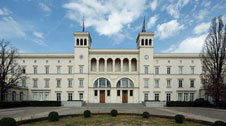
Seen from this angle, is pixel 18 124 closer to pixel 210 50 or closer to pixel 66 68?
pixel 66 68

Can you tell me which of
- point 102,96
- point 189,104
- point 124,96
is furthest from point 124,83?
point 189,104

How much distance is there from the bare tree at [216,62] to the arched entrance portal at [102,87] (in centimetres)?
2396

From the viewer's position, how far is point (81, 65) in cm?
3778

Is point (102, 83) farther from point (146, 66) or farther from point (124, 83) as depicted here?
point (146, 66)

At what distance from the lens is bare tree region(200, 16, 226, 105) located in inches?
1041

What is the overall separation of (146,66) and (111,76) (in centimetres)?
1072

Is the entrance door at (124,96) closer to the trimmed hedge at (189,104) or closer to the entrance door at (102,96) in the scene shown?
the entrance door at (102,96)

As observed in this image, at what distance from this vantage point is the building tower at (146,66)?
37.0 metres

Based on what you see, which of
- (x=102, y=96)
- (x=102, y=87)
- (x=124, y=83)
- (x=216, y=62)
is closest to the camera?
(x=216, y=62)

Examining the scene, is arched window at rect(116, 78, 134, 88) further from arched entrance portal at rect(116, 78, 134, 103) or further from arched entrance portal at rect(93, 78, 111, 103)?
arched entrance portal at rect(93, 78, 111, 103)

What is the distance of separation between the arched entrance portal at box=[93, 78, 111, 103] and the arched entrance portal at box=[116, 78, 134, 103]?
116 inches

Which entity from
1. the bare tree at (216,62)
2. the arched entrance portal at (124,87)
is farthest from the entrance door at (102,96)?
the bare tree at (216,62)

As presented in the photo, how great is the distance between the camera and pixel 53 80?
37969 mm

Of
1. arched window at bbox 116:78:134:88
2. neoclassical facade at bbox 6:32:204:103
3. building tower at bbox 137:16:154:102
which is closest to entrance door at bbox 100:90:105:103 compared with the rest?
neoclassical facade at bbox 6:32:204:103
